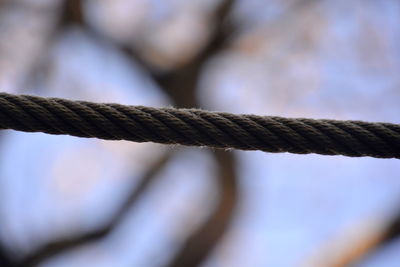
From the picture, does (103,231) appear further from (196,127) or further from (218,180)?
(196,127)

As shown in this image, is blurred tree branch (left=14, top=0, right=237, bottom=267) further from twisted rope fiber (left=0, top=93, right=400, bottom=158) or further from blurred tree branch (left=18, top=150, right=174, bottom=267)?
twisted rope fiber (left=0, top=93, right=400, bottom=158)

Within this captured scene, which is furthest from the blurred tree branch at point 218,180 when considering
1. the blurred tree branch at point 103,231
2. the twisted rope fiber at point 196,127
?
the twisted rope fiber at point 196,127

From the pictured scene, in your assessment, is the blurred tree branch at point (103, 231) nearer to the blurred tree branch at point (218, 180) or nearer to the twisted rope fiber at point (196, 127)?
the blurred tree branch at point (218, 180)

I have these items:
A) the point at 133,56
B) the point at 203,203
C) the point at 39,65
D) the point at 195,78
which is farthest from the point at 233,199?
the point at 39,65

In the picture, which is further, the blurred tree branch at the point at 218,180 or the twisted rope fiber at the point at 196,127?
the blurred tree branch at the point at 218,180

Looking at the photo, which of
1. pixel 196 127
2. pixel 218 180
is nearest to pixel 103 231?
pixel 218 180

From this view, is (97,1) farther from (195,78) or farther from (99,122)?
(99,122)

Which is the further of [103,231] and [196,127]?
[103,231]

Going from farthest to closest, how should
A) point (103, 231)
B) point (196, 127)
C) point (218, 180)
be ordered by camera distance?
point (218, 180)
point (103, 231)
point (196, 127)

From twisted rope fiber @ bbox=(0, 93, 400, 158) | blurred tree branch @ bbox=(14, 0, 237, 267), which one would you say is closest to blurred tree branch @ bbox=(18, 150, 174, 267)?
blurred tree branch @ bbox=(14, 0, 237, 267)
